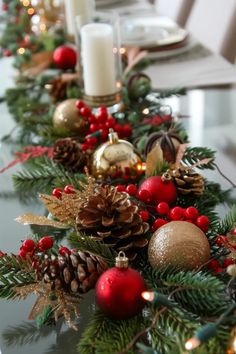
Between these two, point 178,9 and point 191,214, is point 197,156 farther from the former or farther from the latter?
point 178,9

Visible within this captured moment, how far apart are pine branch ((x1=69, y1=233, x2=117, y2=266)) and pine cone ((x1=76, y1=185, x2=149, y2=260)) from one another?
0.04 ft

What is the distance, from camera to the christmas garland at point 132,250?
534mm

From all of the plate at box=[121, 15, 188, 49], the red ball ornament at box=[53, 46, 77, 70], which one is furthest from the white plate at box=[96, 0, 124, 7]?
the red ball ornament at box=[53, 46, 77, 70]

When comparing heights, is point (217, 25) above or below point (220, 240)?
below

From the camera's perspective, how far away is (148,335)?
55 centimetres

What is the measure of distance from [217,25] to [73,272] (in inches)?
55.6

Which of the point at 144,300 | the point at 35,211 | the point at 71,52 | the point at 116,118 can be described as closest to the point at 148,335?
the point at 144,300

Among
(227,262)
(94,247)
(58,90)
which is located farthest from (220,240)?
(58,90)

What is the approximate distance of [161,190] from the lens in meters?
0.73

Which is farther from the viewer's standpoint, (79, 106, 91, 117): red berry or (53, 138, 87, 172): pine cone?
(79, 106, 91, 117): red berry

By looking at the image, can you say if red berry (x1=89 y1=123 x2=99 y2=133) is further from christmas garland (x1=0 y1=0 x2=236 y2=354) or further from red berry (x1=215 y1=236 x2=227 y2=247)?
red berry (x1=215 y1=236 x2=227 y2=247)

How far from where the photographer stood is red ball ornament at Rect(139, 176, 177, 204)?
0.73m

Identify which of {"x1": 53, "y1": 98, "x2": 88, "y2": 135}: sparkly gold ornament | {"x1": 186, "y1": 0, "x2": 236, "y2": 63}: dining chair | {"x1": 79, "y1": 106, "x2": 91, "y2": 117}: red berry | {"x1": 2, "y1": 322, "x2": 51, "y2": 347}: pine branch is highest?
{"x1": 2, "y1": 322, "x2": 51, "y2": 347}: pine branch

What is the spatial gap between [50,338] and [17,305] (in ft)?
0.22
